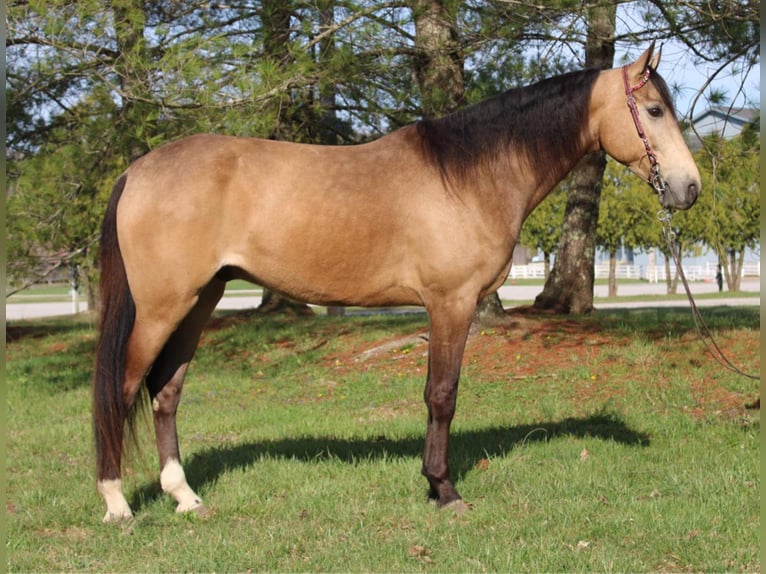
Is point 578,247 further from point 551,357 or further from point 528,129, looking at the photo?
point 528,129

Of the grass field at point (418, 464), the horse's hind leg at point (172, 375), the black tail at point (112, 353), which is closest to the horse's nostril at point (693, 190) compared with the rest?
the grass field at point (418, 464)

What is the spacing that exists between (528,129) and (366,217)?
117 centimetres

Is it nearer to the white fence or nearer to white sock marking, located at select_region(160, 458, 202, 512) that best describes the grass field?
white sock marking, located at select_region(160, 458, 202, 512)

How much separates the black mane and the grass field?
208cm

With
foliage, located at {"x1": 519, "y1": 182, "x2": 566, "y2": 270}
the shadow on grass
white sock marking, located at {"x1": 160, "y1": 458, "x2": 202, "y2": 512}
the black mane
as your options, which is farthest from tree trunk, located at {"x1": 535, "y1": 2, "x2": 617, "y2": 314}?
foliage, located at {"x1": 519, "y1": 182, "x2": 566, "y2": 270}

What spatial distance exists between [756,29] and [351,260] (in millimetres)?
4484

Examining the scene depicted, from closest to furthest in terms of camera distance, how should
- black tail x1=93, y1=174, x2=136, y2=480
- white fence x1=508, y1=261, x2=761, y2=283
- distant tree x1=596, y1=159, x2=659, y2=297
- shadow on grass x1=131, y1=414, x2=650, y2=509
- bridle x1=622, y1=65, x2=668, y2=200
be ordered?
black tail x1=93, y1=174, x2=136, y2=480, bridle x1=622, y1=65, x2=668, y2=200, shadow on grass x1=131, y1=414, x2=650, y2=509, distant tree x1=596, y1=159, x2=659, y2=297, white fence x1=508, y1=261, x2=761, y2=283

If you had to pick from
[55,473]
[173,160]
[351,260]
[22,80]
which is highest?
[22,80]

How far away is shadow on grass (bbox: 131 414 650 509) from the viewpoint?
5391 mm

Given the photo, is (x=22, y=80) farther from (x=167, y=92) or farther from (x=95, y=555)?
(x=95, y=555)

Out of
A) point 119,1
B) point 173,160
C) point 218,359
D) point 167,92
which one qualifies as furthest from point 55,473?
point 218,359

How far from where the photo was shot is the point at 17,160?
37.1 feet

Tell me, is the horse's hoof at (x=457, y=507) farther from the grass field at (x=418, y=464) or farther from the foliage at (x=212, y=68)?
the foliage at (x=212, y=68)

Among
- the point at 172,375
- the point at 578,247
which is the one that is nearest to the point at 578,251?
the point at 578,247
